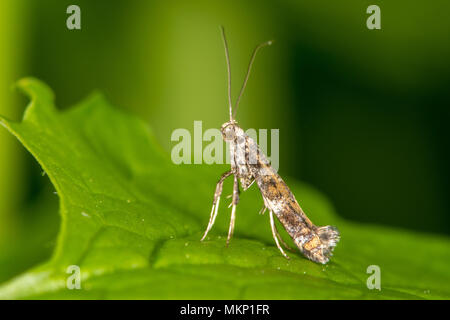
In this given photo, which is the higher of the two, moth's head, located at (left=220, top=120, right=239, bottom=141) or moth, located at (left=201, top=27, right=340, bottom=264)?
moth's head, located at (left=220, top=120, right=239, bottom=141)

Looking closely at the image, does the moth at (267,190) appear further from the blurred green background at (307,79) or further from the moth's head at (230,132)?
the blurred green background at (307,79)

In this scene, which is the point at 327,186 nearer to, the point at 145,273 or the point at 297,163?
the point at 297,163

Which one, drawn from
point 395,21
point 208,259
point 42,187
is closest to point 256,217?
point 208,259

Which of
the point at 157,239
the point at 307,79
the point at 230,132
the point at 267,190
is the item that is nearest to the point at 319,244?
the point at 267,190

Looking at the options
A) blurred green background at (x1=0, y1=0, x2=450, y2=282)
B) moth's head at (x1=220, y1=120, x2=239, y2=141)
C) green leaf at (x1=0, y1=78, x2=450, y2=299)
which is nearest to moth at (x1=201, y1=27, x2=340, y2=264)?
moth's head at (x1=220, y1=120, x2=239, y2=141)

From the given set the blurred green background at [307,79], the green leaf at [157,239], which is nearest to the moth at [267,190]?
the green leaf at [157,239]

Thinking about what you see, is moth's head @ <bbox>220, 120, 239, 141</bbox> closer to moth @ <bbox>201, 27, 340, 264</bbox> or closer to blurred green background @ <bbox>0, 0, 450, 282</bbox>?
moth @ <bbox>201, 27, 340, 264</bbox>

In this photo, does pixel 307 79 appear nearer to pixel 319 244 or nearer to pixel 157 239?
pixel 319 244
